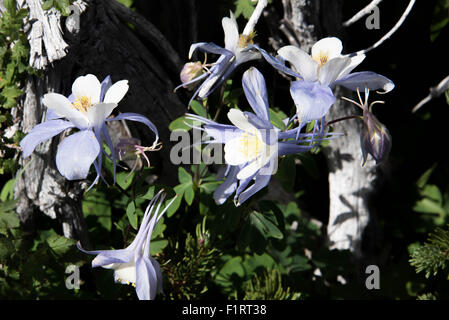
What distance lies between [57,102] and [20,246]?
526mm

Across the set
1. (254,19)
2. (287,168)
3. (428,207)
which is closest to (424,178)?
(428,207)

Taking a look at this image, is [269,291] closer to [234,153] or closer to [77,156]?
[234,153]

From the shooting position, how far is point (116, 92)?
1017mm

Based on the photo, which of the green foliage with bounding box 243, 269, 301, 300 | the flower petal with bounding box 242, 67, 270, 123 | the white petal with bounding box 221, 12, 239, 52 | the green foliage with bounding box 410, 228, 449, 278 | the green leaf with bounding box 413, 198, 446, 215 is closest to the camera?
the flower petal with bounding box 242, 67, 270, 123

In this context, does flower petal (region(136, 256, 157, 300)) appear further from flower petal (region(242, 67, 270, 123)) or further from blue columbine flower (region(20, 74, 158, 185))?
flower petal (region(242, 67, 270, 123))

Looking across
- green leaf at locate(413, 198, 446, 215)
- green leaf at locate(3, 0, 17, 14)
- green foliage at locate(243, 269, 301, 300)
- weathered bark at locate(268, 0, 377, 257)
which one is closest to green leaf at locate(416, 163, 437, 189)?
green leaf at locate(413, 198, 446, 215)

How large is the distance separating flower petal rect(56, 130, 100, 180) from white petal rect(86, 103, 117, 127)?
0.12ft

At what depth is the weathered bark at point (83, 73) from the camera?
3.71 ft

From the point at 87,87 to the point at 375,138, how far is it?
0.61 m

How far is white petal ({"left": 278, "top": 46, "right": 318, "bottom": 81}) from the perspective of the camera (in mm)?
925

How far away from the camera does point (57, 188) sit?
1.29 meters

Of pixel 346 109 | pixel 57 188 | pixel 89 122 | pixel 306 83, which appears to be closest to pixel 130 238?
pixel 57 188

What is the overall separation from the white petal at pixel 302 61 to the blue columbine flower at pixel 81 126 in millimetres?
308
